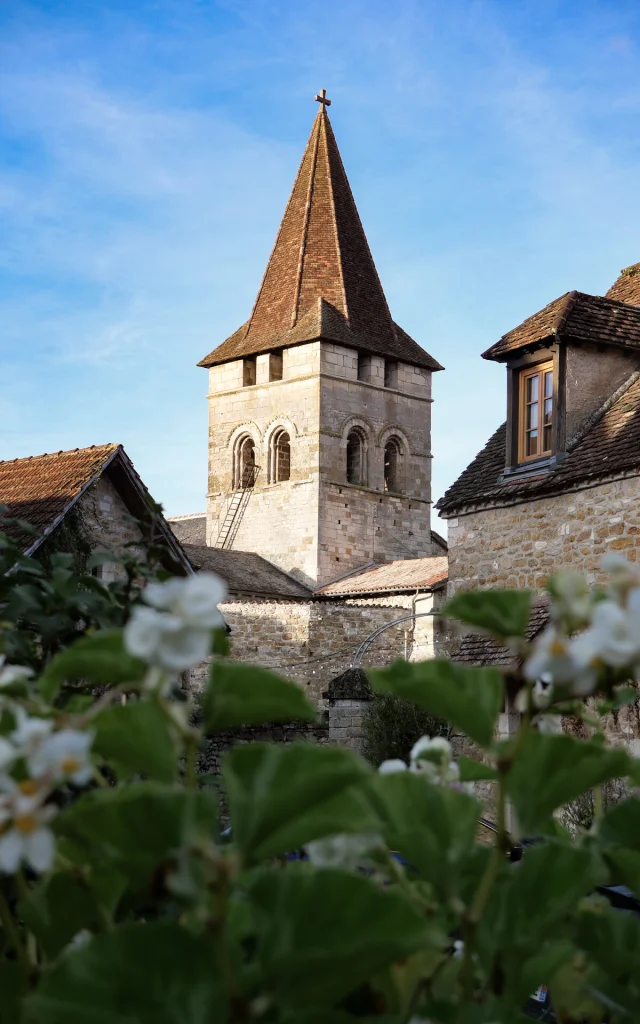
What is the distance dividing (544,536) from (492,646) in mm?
1364

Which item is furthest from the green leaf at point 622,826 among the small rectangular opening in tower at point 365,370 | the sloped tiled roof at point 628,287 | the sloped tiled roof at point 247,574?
the small rectangular opening in tower at point 365,370

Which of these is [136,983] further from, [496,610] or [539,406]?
[539,406]

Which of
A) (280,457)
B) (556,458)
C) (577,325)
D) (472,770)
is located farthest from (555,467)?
(280,457)

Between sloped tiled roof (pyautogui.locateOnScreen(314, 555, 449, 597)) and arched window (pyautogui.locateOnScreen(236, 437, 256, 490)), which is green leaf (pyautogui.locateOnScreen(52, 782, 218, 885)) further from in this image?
arched window (pyautogui.locateOnScreen(236, 437, 256, 490))

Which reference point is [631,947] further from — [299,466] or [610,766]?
[299,466]

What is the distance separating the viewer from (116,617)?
2.16 metres

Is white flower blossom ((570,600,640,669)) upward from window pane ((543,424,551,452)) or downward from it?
downward

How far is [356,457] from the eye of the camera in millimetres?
40062

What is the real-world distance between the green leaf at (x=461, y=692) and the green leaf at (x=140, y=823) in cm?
27

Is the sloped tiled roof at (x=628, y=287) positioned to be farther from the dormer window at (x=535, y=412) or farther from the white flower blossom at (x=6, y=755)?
the white flower blossom at (x=6, y=755)

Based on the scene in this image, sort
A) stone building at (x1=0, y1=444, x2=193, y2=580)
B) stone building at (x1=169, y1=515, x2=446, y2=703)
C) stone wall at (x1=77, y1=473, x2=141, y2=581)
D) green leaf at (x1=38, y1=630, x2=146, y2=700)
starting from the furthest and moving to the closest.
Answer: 1. stone building at (x1=169, y1=515, x2=446, y2=703)
2. stone wall at (x1=77, y1=473, x2=141, y2=581)
3. stone building at (x1=0, y1=444, x2=193, y2=580)
4. green leaf at (x1=38, y1=630, x2=146, y2=700)

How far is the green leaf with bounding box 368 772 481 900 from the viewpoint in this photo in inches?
44.8

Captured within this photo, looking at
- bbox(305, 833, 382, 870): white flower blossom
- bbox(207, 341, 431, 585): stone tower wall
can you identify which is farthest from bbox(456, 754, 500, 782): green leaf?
bbox(207, 341, 431, 585): stone tower wall

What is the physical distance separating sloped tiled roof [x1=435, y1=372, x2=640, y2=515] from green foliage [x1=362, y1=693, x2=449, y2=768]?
13.9 ft
